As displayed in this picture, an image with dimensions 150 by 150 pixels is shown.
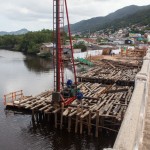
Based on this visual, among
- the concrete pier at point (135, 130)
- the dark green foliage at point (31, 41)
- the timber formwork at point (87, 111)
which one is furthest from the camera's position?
the dark green foliage at point (31, 41)

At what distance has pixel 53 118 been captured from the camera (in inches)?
1098

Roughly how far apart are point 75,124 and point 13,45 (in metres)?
137

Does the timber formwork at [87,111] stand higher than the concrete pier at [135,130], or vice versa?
the concrete pier at [135,130]

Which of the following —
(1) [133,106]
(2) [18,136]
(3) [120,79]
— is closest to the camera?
(1) [133,106]

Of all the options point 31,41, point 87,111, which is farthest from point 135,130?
point 31,41

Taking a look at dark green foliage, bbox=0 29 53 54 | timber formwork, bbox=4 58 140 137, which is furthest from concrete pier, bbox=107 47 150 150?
dark green foliage, bbox=0 29 53 54

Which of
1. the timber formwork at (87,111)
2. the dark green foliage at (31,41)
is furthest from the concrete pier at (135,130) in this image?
the dark green foliage at (31,41)

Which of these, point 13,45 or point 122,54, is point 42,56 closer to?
point 122,54

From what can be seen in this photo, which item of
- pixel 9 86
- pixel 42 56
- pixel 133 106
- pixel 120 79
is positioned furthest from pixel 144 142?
pixel 42 56

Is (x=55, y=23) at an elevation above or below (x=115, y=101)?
above

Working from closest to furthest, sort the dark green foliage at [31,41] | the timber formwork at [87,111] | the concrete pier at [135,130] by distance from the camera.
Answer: the concrete pier at [135,130], the timber formwork at [87,111], the dark green foliage at [31,41]

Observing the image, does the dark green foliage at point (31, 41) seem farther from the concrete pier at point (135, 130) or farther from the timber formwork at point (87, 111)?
the concrete pier at point (135, 130)

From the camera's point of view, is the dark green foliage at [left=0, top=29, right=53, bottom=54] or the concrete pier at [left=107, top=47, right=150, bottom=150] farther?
the dark green foliage at [left=0, top=29, right=53, bottom=54]

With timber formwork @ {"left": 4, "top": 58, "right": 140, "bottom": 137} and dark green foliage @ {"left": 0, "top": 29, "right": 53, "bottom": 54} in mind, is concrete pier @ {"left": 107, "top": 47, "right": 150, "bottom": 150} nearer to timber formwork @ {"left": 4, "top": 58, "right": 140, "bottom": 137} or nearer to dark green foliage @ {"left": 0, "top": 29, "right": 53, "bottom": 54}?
timber formwork @ {"left": 4, "top": 58, "right": 140, "bottom": 137}
